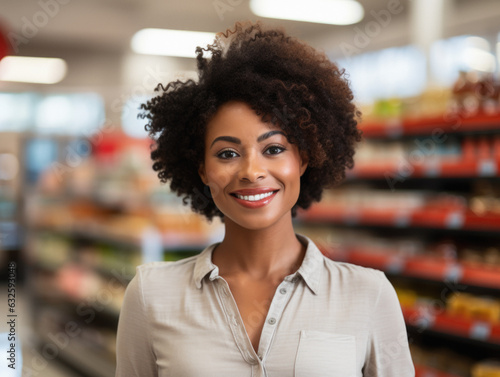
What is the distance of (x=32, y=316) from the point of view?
21.6 feet

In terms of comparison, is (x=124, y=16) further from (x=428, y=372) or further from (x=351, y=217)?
(x=428, y=372)

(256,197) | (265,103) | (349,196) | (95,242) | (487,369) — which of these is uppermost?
(265,103)

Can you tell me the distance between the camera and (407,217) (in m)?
4.52

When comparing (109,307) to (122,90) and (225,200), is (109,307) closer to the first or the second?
(225,200)

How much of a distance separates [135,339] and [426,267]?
3235mm

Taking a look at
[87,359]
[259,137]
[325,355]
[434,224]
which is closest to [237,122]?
[259,137]

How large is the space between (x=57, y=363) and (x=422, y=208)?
405 cm

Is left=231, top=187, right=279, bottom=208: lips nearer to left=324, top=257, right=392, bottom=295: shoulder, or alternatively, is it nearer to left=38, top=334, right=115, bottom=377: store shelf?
left=324, top=257, right=392, bottom=295: shoulder

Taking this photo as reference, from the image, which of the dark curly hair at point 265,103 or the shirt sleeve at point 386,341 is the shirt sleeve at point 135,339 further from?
the shirt sleeve at point 386,341

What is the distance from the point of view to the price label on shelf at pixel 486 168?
3844 mm

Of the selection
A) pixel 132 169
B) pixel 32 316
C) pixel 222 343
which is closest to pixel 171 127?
pixel 222 343

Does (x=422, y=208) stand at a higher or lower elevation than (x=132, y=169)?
lower

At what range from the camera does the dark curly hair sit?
4.80 ft

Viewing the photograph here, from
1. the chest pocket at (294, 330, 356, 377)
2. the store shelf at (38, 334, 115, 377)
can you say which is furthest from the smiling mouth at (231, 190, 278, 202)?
the store shelf at (38, 334, 115, 377)
